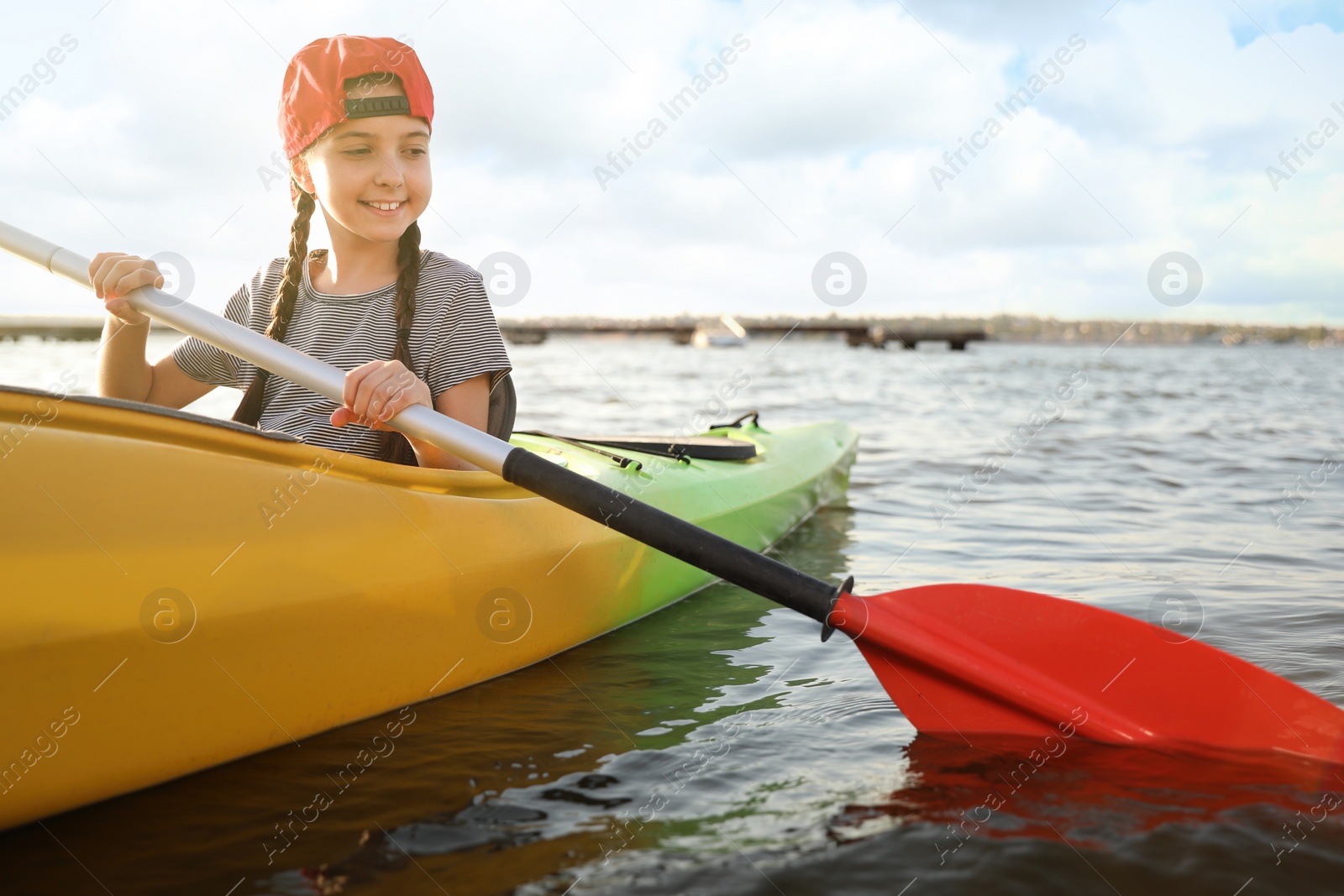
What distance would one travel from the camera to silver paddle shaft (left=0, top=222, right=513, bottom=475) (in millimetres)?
2006

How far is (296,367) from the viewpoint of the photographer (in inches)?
79.1

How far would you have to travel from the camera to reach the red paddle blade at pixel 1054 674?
6.85 feet

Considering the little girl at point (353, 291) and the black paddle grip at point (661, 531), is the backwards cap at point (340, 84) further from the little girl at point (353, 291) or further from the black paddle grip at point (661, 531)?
the black paddle grip at point (661, 531)

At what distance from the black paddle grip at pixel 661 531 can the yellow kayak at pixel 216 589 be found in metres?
0.29

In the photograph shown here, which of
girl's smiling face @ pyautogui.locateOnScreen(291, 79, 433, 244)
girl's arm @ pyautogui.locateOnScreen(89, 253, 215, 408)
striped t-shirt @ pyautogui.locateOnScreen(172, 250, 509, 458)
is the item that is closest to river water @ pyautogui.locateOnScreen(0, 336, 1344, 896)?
striped t-shirt @ pyautogui.locateOnScreen(172, 250, 509, 458)

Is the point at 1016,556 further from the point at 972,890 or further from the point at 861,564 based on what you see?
the point at 972,890

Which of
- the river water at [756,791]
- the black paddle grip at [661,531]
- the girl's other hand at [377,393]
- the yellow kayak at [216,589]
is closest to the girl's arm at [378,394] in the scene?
the girl's other hand at [377,393]

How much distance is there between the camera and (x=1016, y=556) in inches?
155

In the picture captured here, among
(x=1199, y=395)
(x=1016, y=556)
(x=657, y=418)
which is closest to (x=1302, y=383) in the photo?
(x=1199, y=395)

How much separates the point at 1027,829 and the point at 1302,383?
22208 millimetres

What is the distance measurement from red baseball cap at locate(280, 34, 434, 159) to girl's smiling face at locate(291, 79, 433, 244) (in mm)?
19

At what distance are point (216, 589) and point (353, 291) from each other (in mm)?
917

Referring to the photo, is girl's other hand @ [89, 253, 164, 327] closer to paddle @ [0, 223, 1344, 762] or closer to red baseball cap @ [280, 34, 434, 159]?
paddle @ [0, 223, 1344, 762]

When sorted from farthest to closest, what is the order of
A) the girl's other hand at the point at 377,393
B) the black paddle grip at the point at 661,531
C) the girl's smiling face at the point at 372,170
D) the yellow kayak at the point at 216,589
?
the girl's smiling face at the point at 372,170, the black paddle grip at the point at 661,531, the girl's other hand at the point at 377,393, the yellow kayak at the point at 216,589
